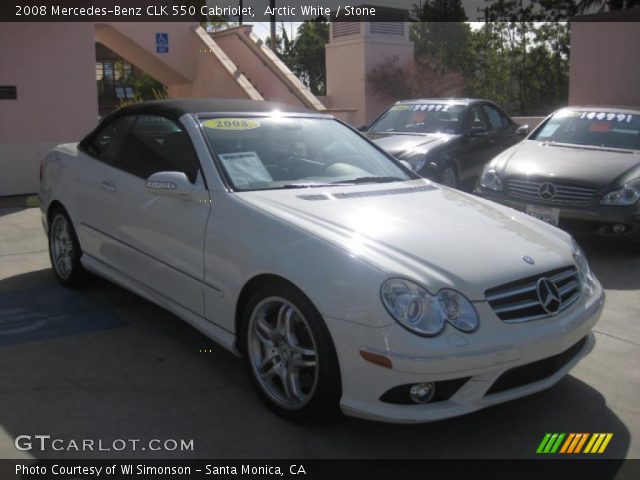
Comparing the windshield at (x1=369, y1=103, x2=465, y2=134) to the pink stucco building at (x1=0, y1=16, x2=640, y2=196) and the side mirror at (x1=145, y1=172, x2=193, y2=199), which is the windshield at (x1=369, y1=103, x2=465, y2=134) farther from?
the side mirror at (x1=145, y1=172, x2=193, y2=199)

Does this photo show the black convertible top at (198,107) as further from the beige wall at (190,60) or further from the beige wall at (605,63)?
the beige wall at (605,63)

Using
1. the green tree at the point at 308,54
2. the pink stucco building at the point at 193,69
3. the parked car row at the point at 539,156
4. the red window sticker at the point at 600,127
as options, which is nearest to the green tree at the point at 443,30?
the green tree at the point at 308,54

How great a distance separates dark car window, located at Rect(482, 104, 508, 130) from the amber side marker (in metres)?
8.32

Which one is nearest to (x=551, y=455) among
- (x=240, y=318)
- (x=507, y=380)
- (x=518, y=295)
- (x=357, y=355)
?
(x=507, y=380)

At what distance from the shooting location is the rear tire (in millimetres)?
5574

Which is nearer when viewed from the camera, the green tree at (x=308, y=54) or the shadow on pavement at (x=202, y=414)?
the shadow on pavement at (x=202, y=414)

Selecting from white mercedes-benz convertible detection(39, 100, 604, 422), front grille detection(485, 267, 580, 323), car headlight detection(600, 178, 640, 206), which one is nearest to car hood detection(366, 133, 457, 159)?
car headlight detection(600, 178, 640, 206)

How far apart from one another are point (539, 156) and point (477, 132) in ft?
8.48

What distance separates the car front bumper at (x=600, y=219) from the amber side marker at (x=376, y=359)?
177 inches

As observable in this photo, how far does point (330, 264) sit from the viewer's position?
11.0 ft

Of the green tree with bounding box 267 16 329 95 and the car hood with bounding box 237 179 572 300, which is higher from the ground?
the green tree with bounding box 267 16 329 95

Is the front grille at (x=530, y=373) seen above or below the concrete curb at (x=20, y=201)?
above

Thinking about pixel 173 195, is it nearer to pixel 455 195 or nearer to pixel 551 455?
pixel 455 195

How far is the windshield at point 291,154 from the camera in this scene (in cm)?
433
